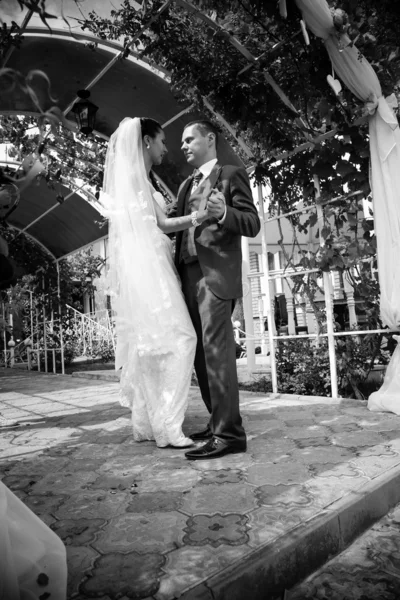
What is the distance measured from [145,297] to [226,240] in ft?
2.02

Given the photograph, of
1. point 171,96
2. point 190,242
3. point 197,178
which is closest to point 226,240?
point 190,242

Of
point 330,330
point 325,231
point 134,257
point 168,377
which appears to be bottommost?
point 168,377

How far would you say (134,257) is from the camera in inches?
110

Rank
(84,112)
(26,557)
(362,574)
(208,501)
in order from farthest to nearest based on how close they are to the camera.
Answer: (84,112) → (208,501) → (362,574) → (26,557)

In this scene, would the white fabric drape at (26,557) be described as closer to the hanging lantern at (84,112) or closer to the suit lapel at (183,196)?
the suit lapel at (183,196)

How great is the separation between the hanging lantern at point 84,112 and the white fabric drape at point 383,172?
106 inches

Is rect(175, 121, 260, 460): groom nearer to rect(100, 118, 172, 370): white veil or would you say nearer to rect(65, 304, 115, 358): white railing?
rect(100, 118, 172, 370): white veil

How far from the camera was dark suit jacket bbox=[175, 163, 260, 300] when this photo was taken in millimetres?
2562

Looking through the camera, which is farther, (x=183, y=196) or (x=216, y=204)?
(x=183, y=196)

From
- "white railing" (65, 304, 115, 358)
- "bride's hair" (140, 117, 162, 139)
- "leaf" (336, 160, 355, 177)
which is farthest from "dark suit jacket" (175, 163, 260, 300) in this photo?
"white railing" (65, 304, 115, 358)

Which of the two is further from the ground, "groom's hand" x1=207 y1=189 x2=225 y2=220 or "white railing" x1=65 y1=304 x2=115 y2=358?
"groom's hand" x1=207 y1=189 x2=225 y2=220

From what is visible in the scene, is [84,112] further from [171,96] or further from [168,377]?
[168,377]

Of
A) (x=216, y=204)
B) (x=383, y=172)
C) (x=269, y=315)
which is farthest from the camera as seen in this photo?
(x=269, y=315)

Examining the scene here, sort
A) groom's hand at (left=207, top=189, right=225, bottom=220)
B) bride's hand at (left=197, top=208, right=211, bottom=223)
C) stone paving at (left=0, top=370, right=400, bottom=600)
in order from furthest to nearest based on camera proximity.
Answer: bride's hand at (left=197, top=208, right=211, bottom=223) → groom's hand at (left=207, top=189, right=225, bottom=220) → stone paving at (left=0, top=370, right=400, bottom=600)
